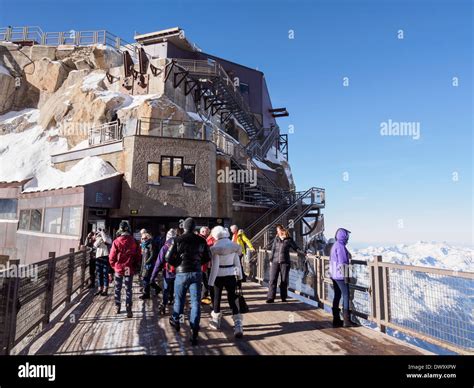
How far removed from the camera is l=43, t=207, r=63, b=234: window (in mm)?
15555

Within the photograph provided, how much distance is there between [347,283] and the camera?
5.81 meters

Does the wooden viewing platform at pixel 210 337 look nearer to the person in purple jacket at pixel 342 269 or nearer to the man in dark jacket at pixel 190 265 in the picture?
the person in purple jacket at pixel 342 269

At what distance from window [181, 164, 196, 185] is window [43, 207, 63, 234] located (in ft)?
22.4

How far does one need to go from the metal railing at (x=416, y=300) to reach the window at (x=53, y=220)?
47.3 feet

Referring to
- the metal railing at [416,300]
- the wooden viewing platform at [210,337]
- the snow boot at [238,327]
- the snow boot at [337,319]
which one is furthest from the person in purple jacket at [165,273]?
the metal railing at [416,300]

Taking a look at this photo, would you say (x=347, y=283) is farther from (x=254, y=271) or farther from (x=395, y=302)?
(x=254, y=271)

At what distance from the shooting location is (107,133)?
18.8 meters

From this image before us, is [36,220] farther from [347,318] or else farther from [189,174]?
[347,318]

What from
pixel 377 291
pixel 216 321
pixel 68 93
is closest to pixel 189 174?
pixel 216 321

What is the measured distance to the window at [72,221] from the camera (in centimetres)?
1423

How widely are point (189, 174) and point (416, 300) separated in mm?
14058

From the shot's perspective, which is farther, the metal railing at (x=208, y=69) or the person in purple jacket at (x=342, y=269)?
the metal railing at (x=208, y=69)

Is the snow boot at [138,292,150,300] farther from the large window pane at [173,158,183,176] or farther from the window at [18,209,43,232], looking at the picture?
the window at [18,209,43,232]
